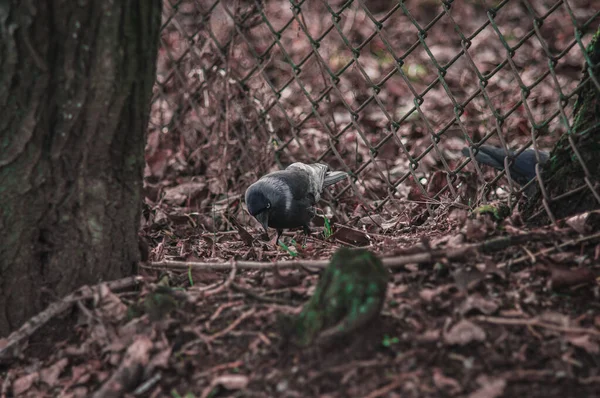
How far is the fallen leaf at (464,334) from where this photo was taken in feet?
7.41

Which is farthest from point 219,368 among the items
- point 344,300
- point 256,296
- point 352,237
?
point 352,237

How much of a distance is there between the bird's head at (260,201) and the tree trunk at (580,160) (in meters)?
1.90

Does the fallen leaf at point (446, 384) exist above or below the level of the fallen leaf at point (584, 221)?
below

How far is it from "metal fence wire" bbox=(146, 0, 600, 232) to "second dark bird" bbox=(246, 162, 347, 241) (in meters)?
0.14

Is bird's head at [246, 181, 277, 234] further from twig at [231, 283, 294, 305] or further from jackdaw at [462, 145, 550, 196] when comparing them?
twig at [231, 283, 294, 305]

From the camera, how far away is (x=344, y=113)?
6.79 metres

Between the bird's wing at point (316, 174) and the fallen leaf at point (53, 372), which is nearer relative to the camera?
the fallen leaf at point (53, 372)

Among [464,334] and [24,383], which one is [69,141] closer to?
[24,383]

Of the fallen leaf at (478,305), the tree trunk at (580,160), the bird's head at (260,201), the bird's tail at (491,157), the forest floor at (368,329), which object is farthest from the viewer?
the bird's tail at (491,157)

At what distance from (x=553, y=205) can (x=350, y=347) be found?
4.43 ft

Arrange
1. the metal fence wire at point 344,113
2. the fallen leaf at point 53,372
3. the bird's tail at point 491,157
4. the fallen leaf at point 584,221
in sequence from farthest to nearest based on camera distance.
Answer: the bird's tail at point 491,157 < the metal fence wire at point 344,113 < the fallen leaf at point 584,221 < the fallen leaf at point 53,372

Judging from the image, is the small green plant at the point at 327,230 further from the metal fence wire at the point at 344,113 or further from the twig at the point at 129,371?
the twig at the point at 129,371

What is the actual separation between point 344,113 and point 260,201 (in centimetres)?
253

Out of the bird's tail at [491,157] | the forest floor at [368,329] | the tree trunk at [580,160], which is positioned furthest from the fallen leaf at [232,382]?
the bird's tail at [491,157]
